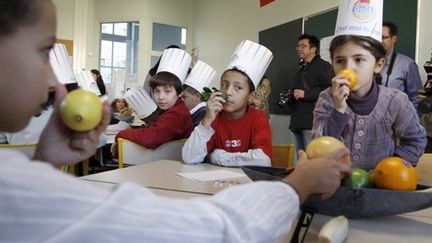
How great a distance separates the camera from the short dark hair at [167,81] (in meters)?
2.64

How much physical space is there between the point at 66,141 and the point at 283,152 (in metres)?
1.38

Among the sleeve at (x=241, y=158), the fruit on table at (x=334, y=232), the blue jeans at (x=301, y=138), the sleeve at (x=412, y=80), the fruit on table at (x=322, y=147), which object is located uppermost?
the sleeve at (x=412, y=80)

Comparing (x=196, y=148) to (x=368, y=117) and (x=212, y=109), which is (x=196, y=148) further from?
(x=368, y=117)

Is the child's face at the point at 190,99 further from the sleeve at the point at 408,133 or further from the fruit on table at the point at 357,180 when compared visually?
the fruit on table at the point at 357,180

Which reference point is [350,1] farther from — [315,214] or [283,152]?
[315,214]

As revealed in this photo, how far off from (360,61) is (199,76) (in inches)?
57.9

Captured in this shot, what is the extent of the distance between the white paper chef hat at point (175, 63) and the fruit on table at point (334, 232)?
82.9 inches

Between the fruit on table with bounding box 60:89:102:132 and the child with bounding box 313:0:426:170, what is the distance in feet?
3.04

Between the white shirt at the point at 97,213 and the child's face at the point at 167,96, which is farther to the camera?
the child's face at the point at 167,96

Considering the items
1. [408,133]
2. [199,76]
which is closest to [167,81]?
[199,76]

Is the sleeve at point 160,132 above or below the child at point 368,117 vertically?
below

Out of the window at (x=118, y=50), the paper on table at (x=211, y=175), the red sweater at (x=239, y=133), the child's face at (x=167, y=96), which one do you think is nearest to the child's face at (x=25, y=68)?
the paper on table at (x=211, y=175)

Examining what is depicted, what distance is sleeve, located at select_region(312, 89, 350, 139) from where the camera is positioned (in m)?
1.38

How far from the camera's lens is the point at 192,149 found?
5.76ft
